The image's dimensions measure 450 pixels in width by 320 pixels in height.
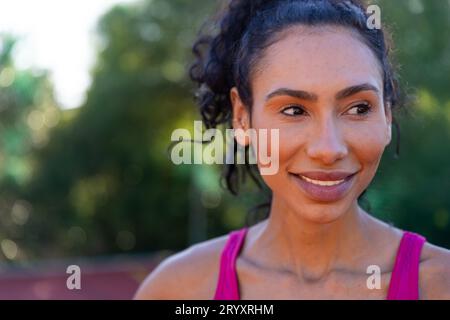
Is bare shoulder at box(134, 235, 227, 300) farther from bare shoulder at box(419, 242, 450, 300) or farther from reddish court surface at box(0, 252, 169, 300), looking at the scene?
reddish court surface at box(0, 252, 169, 300)

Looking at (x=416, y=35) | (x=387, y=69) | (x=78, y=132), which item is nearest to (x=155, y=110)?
(x=78, y=132)

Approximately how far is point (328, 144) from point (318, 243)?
0.46 m

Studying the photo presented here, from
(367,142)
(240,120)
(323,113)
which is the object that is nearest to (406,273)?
(367,142)

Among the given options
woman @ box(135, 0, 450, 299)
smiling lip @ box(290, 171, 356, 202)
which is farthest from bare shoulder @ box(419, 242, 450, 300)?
smiling lip @ box(290, 171, 356, 202)

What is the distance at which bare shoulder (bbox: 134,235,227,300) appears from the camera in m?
2.55

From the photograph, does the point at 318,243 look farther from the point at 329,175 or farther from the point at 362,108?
the point at 362,108

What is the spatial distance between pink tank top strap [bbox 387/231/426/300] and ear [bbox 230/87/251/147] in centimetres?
59

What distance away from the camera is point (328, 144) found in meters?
1.96

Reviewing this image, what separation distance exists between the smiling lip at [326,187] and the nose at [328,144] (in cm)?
5

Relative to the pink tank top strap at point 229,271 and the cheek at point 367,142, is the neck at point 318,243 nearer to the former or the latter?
the pink tank top strap at point 229,271

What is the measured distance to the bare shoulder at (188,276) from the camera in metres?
2.55

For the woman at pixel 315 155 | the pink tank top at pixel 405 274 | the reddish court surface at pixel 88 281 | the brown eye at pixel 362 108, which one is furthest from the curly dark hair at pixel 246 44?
the reddish court surface at pixel 88 281

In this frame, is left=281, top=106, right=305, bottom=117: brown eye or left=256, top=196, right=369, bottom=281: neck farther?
left=256, top=196, right=369, bottom=281: neck

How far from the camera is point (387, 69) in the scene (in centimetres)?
224
